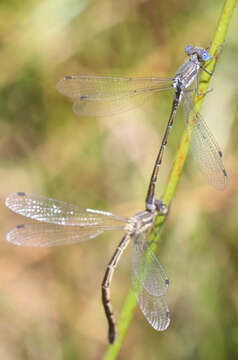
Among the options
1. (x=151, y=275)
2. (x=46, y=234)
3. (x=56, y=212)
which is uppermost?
(x=56, y=212)

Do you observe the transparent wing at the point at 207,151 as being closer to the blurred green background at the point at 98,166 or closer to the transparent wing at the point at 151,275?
the transparent wing at the point at 151,275

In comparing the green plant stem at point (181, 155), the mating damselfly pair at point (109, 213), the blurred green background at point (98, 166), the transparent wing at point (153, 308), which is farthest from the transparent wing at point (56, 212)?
the blurred green background at point (98, 166)

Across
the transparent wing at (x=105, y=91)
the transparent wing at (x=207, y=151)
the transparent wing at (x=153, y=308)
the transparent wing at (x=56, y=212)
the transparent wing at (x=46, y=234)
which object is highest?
the transparent wing at (x=105, y=91)

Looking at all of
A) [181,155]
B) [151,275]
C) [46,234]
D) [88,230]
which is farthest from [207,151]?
[46,234]

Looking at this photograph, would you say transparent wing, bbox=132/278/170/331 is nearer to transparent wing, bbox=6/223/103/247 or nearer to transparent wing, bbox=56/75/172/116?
transparent wing, bbox=6/223/103/247

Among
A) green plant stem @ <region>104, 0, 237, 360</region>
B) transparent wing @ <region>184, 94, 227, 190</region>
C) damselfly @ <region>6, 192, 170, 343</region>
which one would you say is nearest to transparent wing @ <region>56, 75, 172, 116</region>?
transparent wing @ <region>184, 94, 227, 190</region>

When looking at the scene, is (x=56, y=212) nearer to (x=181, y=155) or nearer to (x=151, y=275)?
(x=151, y=275)
